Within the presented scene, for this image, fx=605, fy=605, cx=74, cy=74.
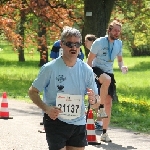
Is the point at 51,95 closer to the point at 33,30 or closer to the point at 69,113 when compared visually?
the point at 69,113

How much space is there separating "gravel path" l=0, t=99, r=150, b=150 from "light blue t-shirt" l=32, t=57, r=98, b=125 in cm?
326

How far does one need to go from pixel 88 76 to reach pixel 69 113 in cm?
42

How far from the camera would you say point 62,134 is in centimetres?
602

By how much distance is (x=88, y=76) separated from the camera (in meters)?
6.11

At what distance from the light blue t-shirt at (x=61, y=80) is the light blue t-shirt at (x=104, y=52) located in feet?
14.5

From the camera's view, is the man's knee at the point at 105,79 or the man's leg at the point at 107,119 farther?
the man's knee at the point at 105,79

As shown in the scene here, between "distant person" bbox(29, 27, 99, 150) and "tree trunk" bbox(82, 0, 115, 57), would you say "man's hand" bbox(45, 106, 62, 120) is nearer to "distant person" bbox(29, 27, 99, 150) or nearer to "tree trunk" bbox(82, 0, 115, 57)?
"distant person" bbox(29, 27, 99, 150)

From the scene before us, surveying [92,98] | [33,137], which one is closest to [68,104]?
[92,98]

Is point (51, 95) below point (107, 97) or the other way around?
the other way around

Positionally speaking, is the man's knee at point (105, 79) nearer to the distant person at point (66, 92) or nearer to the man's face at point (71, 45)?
the distant person at point (66, 92)

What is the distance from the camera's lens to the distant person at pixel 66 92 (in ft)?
19.6

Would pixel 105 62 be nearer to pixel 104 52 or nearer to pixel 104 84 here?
pixel 104 52

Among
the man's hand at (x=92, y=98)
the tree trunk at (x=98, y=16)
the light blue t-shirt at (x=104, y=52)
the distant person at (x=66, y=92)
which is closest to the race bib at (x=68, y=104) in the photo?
the distant person at (x=66, y=92)

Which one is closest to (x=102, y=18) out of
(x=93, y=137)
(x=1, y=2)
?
(x=93, y=137)
